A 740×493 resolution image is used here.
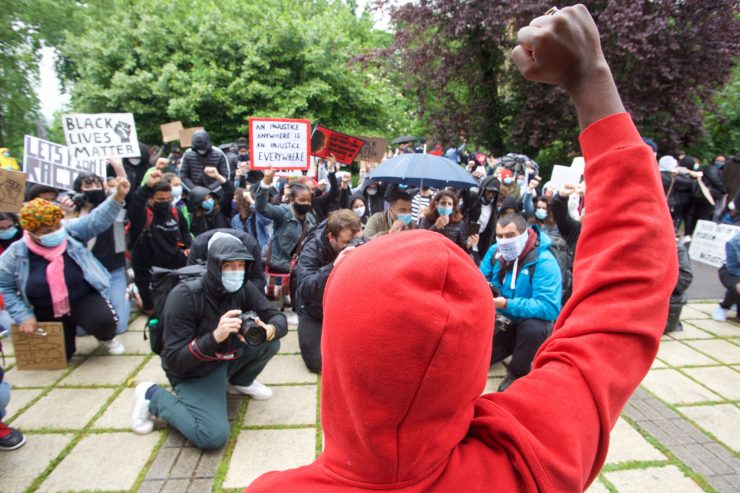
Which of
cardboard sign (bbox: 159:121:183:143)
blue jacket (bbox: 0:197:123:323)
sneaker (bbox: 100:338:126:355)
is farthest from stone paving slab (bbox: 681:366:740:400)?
cardboard sign (bbox: 159:121:183:143)

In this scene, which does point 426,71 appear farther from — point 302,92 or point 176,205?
point 176,205

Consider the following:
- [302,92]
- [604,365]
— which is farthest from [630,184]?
[302,92]

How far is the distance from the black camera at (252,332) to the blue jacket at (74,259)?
6.52 feet

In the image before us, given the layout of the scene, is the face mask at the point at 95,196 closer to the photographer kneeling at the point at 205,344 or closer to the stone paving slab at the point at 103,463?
the photographer kneeling at the point at 205,344

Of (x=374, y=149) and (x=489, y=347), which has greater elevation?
(x=374, y=149)

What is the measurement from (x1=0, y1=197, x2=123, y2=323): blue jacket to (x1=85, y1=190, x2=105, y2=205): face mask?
568 millimetres

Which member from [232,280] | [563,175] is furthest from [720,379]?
[232,280]

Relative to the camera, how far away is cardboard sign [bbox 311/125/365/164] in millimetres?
6559

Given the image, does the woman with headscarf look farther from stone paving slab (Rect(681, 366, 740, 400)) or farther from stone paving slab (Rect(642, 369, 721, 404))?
stone paving slab (Rect(681, 366, 740, 400))

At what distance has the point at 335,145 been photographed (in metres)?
6.65

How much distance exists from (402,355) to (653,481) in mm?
3039

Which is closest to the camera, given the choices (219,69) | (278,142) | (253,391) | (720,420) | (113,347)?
(720,420)

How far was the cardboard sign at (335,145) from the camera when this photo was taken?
21.5 feet

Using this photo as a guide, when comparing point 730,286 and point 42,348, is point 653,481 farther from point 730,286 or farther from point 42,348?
point 42,348
